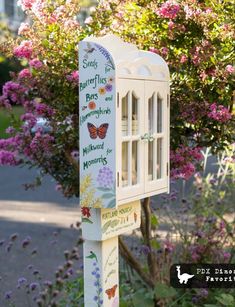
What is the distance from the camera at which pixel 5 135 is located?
12.2 feet

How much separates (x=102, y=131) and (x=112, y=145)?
3.3 inches

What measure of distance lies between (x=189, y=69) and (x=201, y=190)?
183cm

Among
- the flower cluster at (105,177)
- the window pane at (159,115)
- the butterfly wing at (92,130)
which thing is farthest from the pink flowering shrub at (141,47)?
the flower cluster at (105,177)

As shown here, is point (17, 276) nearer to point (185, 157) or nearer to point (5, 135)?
point (5, 135)

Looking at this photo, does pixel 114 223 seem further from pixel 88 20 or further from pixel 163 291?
pixel 88 20

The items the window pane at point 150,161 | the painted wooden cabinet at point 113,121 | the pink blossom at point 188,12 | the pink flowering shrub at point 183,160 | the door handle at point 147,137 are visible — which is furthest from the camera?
the pink flowering shrub at point 183,160

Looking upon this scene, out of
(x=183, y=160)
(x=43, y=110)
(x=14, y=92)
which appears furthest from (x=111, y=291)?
(x=14, y=92)

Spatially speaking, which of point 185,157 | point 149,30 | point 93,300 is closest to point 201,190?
point 185,157

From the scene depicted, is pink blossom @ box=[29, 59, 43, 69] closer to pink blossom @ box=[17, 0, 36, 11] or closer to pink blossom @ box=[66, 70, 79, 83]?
pink blossom @ box=[66, 70, 79, 83]

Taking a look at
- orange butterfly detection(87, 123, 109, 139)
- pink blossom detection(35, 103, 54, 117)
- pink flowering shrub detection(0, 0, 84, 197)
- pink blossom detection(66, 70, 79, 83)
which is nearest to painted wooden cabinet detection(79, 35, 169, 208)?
orange butterfly detection(87, 123, 109, 139)

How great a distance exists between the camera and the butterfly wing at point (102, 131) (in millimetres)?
2707

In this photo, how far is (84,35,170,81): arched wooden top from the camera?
109 inches

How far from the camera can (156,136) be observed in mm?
3109

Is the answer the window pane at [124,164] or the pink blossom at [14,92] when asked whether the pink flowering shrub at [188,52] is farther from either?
the window pane at [124,164]
